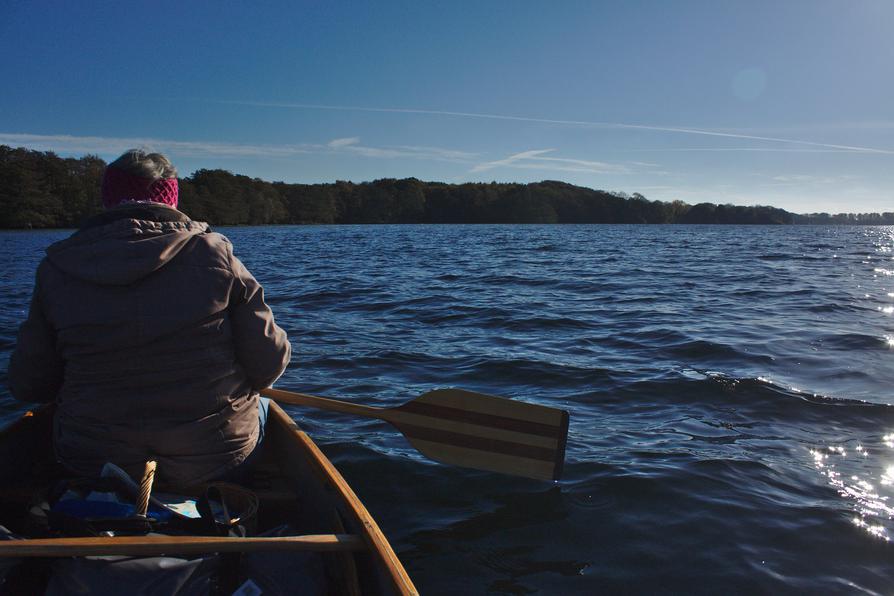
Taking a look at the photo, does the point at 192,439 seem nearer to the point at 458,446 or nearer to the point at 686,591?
the point at 458,446

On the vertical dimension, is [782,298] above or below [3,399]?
above

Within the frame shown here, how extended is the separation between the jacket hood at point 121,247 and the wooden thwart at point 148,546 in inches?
39.2

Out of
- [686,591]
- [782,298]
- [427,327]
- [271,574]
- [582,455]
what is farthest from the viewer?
[782,298]

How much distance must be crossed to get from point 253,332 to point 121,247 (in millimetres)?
670

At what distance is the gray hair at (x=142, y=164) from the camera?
2.80 m

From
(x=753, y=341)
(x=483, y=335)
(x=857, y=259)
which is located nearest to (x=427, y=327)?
(x=483, y=335)

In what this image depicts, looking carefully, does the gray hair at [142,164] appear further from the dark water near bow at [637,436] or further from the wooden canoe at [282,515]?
the dark water near bow at [637,436]

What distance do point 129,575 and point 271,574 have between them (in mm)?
475

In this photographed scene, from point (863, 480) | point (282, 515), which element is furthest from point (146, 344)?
point (863, 480)

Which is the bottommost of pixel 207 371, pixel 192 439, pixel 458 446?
pixel 458 446

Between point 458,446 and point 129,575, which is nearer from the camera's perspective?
point 129,575

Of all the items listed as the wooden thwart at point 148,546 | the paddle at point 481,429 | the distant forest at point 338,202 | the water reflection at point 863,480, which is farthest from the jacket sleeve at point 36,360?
the distant forest at point 338,202

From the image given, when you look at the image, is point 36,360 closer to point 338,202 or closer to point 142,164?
point 142,164

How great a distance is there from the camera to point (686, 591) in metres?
3.26
